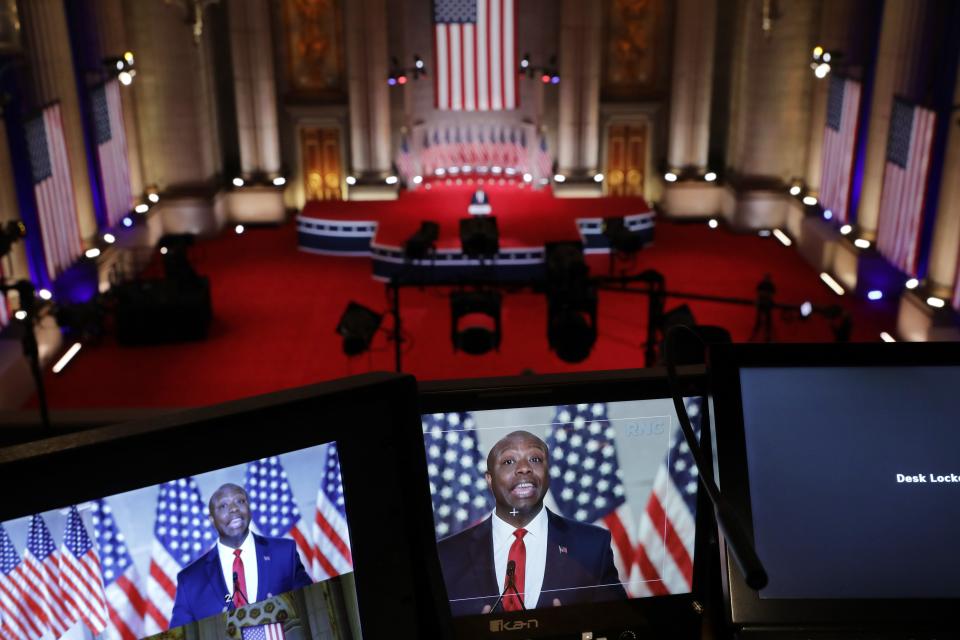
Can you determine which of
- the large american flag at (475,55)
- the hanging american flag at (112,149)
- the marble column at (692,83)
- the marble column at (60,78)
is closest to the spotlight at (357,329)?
the marble column at (60,78)

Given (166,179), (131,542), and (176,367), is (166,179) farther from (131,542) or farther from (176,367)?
(131,542)

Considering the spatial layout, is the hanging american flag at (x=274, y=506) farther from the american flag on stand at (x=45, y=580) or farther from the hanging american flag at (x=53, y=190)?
the hanging american flag at (x=53, y=190)

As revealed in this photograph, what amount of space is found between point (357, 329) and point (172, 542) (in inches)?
293

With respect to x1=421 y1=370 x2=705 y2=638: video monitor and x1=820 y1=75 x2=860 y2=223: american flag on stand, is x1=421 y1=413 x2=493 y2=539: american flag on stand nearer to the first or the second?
x1=421 y1=370 x2=705 y2=638: video monitor

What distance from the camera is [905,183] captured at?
500 inches

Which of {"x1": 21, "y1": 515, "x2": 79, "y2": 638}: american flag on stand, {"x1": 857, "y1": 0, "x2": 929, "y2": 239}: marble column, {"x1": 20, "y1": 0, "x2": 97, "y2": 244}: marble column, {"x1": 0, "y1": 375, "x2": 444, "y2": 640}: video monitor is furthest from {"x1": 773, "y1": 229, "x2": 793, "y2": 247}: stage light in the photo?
{"x1": 21, "y1": 515, "x2": 79, "y2": 638}: american flag on stand

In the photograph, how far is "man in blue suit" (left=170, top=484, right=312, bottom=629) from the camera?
1.90 metres

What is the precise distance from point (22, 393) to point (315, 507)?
10140 millimetres

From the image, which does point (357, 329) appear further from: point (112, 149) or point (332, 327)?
point (112, 149)

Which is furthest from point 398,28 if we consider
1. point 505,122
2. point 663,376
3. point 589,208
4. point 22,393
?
point 663,376

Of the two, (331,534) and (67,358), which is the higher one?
(331,534)

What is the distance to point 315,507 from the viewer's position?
1998 mm

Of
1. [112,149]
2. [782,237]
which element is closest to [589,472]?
[112,149]

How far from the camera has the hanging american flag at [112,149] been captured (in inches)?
577
